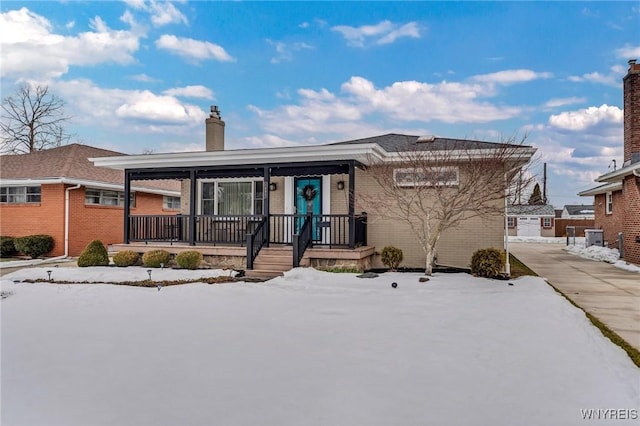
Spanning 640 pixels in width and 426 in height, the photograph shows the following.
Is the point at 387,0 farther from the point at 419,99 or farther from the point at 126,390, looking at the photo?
the point at 126,390

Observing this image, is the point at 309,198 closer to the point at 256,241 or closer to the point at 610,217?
the point at 256,241

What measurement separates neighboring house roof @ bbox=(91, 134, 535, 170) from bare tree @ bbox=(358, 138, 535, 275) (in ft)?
0.40

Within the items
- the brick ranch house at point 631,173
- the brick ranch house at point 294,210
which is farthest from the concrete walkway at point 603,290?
the brick ranch house at point 294,210

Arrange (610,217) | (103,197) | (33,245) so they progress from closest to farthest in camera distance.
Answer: (33,245)
(103,197)
(610,217)

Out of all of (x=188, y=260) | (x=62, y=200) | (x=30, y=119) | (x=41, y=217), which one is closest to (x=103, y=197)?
(x=62, y=200)

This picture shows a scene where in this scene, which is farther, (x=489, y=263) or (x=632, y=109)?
(x=632, y=109)

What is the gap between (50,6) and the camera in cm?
1280

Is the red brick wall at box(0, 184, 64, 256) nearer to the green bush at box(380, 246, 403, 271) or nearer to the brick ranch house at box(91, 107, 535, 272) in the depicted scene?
the brick ranch house at box(91, 107, 535, 272)

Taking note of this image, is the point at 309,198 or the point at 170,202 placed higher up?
the point at 170,202

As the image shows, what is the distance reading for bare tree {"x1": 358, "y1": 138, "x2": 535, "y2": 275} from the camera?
365 inches

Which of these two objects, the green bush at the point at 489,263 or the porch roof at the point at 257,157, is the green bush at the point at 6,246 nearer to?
the porch roof at the point at 257,157

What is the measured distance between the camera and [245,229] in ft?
40.9

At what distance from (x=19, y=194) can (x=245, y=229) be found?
10451 mm

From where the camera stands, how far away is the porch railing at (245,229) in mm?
11400
